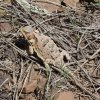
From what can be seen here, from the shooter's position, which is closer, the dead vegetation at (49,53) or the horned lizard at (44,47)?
the dead vegetation at (49,53)

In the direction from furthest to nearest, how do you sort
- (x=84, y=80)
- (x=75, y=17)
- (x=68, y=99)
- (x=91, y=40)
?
(x=75, y=17) → (x=91, y=40) → (x=84, y=80) → (x=68, y=99)

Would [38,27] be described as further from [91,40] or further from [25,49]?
[91,40]

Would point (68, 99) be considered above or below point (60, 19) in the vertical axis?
below

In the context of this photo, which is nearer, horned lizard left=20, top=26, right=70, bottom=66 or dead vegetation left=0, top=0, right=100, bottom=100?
dead vegetation left=0, top=0, right=100, bottom=100

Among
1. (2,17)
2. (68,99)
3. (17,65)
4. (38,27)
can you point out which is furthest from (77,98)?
(2,17)
